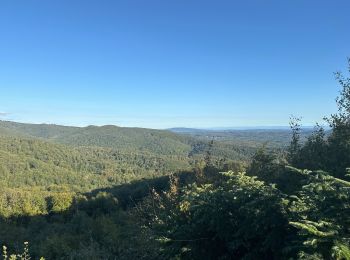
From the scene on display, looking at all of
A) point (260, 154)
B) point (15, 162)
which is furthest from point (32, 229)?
point (15, 162)

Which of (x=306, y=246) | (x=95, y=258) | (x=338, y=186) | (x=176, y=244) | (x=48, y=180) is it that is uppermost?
(x=338, y=186)

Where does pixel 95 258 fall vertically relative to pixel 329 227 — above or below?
below

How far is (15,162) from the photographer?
16825 centimetres

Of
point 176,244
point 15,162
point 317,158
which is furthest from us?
point 15,162

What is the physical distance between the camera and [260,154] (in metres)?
28.3

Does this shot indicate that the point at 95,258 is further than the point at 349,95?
No

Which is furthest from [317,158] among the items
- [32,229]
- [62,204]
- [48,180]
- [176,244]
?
[48,180]

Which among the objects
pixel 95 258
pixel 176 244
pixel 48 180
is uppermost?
pixel 176 244

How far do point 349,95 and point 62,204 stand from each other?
64.3 m

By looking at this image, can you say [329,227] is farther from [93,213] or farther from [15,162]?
[15,162]

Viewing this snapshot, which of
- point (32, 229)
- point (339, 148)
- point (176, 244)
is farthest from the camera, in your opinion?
point (32, 229)

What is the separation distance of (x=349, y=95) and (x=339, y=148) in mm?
5457

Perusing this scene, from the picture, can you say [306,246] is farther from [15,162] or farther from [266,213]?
[15,162]

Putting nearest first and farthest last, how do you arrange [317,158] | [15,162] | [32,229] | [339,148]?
[339,148] < [317,158] < [32,229] < [15,162]
